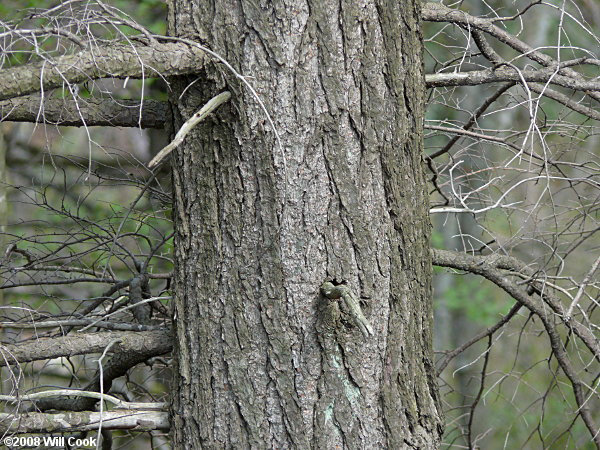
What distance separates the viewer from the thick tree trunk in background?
7.22 ft

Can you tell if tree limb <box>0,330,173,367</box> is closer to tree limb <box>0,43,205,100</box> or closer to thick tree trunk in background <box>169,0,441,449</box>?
thick tree trunk in background <box>169,0,441,449</box>

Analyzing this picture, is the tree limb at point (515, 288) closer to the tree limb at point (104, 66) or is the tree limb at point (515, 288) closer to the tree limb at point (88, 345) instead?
Answer: the tree limb at point (88, 345)

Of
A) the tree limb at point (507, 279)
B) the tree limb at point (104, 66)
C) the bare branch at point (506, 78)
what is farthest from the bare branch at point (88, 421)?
the bare branch at point (506, 78)

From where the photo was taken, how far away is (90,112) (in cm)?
253

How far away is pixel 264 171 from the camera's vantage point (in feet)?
7.28

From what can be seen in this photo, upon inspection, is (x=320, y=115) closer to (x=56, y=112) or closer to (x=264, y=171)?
(x=264, y=171)

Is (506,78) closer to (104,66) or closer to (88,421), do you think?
(104,66)

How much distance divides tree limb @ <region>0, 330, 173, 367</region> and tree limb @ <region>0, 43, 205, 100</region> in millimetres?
972

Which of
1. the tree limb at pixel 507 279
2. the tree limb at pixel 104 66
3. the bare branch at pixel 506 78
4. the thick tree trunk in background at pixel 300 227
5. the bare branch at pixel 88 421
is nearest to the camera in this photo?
the tree limb at pixel 104 66

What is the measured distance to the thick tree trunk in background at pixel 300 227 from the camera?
7.22 ft

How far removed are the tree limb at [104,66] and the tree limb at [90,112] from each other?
30cm

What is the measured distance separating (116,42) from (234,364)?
1077mm

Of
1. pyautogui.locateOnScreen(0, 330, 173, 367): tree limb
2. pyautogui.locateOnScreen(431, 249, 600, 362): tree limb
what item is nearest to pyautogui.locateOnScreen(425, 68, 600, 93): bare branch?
pyautogui.locateOnScreen(431, 249, 600, 362): tree limb

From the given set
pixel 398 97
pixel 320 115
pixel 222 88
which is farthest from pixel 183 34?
pixel 398 97
